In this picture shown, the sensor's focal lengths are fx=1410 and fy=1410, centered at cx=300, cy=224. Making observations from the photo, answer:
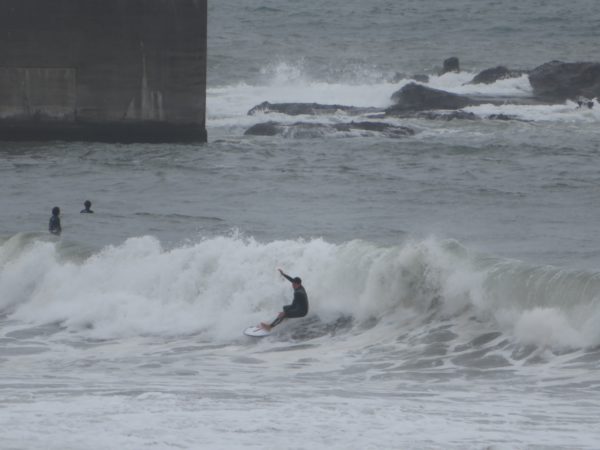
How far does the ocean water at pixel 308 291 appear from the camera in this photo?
447 inches

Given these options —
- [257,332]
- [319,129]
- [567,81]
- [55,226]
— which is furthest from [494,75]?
[257,332]

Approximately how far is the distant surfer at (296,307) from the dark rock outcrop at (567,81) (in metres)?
30.2

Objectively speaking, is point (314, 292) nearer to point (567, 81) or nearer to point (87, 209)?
point (87, 209)

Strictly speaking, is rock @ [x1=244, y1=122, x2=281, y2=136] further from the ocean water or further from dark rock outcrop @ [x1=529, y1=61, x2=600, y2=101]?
dark rock outcrop @ [x1=529, y1=61, x2=600, y2=101]

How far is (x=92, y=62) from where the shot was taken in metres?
30.6

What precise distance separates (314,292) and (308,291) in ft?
0.26

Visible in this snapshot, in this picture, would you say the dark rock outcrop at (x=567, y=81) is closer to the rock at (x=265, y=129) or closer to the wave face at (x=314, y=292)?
the rock at (x=265, y=129)

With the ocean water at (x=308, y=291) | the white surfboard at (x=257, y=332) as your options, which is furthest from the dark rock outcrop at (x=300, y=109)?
the white surfboard at (x=257, y=332)

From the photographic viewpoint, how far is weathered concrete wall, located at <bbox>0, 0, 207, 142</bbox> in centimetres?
3030

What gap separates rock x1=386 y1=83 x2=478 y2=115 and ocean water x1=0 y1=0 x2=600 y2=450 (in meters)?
4.54

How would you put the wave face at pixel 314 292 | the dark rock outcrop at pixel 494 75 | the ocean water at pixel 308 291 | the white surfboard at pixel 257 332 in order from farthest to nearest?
1. the dark rock outcrop at pixel 494 75
2. the white surfboard at pixel 257 332
3. the wave face at pixel 314 292
4. the ocean water at pixel 308 291

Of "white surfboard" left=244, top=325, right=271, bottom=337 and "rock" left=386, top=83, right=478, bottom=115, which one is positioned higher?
"rock" left=386, top=83, right=478, bottom=115

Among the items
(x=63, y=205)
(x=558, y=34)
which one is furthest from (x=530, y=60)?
(x=63, y=205)

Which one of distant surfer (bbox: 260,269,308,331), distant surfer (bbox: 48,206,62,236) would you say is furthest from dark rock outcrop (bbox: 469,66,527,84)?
distant surfer (bbox: 260,269,308,331)
